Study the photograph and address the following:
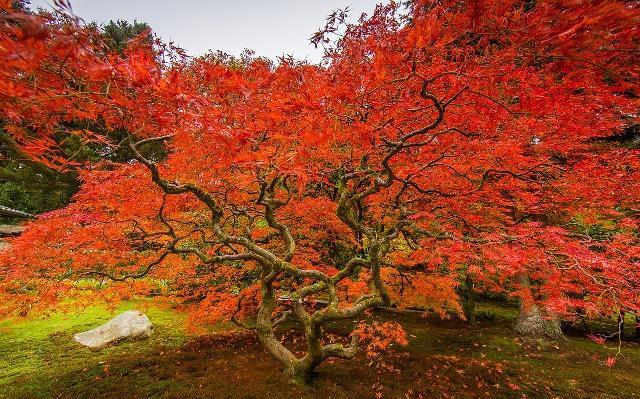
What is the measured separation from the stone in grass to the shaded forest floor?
22 centimetres

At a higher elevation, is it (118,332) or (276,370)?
(276,370)

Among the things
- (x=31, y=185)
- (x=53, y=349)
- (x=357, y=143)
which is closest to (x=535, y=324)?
(x=357, y=143)

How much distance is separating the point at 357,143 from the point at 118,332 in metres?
7.22

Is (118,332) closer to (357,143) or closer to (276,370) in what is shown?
(276,370)

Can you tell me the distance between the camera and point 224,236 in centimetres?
407

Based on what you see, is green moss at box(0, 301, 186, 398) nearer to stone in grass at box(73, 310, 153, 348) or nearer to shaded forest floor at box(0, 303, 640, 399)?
shaded forest floor at box(0, 303, 640, 399)

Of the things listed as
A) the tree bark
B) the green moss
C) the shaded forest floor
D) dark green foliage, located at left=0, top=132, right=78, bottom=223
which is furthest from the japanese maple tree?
dark green foliage, located at left=0, top=132, right=78, bottom=223

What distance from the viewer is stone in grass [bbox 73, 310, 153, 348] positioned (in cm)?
711

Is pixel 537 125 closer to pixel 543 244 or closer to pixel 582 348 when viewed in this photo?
pixel 543 244

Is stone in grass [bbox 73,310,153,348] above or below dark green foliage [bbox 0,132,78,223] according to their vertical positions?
below

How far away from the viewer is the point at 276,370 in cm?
497

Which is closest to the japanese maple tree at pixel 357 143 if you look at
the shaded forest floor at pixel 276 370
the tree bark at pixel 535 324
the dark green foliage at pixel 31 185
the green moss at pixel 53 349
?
the shaded forest floor at pixel 276 370

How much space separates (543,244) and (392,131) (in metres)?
2.63

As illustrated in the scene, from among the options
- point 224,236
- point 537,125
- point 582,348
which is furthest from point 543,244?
point 582,348
